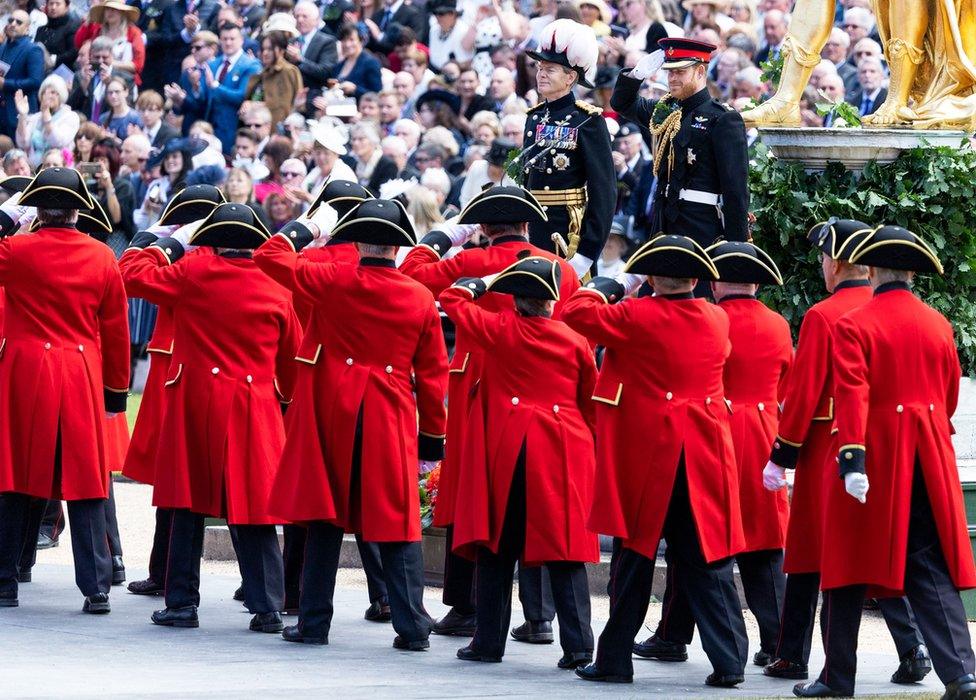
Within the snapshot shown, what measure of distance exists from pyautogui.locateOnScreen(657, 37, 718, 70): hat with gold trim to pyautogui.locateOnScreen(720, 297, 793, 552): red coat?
4.72 feet

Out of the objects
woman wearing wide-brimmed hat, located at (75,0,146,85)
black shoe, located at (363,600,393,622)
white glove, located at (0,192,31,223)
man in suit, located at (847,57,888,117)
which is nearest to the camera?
black shoe, located at (363,600,393,622)

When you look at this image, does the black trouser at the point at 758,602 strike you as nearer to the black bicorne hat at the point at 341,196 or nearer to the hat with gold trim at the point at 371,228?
the hat with gold trim at the point at 371,228

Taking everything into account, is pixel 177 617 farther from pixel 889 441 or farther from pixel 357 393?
pixel 889 441

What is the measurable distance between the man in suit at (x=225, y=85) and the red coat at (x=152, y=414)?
8.13 meters

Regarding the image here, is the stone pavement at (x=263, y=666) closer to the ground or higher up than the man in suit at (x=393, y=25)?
closer to the ground

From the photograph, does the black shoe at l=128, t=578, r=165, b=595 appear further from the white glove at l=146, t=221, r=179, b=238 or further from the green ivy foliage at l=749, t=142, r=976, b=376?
the green ivy foliage at l=749, t=142, r=976, b=376

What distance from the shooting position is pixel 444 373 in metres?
9.27

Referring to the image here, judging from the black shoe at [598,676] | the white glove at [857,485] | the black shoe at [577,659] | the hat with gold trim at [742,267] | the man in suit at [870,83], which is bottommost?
the black shoe at [577,659]

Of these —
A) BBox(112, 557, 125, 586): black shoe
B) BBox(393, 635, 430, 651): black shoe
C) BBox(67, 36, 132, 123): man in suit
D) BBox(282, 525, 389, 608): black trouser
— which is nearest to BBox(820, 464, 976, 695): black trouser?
BBox(393, 635, 430, 651): black shoe

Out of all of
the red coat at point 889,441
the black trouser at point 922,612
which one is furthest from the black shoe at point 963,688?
the red coat at point 889,441

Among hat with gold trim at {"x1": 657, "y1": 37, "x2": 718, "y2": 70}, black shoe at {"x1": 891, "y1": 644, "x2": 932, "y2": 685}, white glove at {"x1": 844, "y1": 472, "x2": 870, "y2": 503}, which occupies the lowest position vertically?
black shoe at {"x1": 891, "y1": 644, "x2": 932, "y2": 685}

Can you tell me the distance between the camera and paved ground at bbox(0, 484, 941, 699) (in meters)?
8.03

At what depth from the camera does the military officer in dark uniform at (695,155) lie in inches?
392

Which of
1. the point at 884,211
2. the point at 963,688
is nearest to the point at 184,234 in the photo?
the point at 884,211
